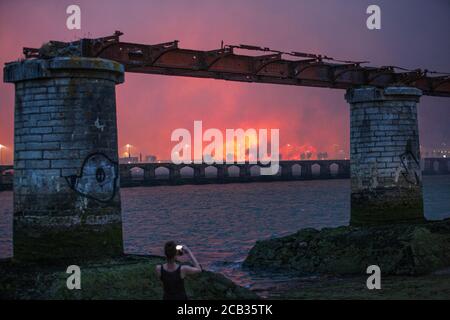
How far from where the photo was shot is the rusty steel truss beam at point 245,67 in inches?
828

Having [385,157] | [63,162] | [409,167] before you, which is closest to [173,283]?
[63,162]

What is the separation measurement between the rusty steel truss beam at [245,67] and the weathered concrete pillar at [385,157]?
1.89 m

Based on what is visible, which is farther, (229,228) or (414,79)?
(229,228)

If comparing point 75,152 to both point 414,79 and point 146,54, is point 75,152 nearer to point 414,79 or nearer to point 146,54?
point 146,54

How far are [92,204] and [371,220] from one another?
14.3 metres

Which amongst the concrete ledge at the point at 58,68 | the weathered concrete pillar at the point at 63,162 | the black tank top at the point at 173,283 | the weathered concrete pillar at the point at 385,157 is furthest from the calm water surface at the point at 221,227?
the black tank top at the point at 173,283

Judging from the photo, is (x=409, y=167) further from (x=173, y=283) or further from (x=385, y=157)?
(x=173, y=283)

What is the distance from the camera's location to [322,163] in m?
194

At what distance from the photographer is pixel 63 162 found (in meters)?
17.5

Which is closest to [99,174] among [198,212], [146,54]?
[146,54]

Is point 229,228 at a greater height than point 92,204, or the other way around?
point 92,204

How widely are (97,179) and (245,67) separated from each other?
10.6 m

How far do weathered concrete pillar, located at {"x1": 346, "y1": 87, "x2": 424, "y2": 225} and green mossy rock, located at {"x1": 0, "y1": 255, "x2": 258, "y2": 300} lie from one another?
1318 cm

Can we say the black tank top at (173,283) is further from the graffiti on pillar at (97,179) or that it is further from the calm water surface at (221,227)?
the calm water surface at (221,227)
